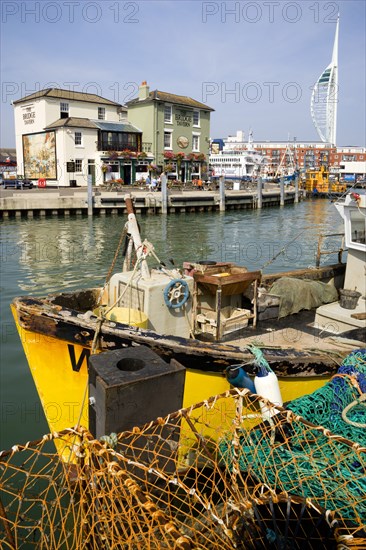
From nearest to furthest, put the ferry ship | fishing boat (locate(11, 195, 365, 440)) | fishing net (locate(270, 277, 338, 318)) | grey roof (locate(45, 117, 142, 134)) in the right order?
1. fishing boat (locate(11, 195, 365, 440))
2. fishing net (locate(270, 277, 338, 318))
3. grey roof (locate(45, 117, 142, 134))
4. the ferry ship


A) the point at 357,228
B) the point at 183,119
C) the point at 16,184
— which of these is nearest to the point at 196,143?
the point at 183,119

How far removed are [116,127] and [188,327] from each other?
49.1m

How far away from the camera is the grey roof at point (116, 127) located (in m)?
51.0

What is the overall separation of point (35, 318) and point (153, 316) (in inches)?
71.9

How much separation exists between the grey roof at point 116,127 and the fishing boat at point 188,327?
46181 millimetres

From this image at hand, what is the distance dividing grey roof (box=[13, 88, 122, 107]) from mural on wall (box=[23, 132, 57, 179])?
14.7ft

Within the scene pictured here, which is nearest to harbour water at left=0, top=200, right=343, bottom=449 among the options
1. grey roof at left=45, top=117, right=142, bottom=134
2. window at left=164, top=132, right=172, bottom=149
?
window at left=164, top=132, right=172, bottom=149

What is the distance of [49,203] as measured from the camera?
34.8 meters

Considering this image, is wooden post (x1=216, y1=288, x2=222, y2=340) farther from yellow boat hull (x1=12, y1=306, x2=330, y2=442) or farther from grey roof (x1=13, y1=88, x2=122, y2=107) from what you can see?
grey roof (x1=13, y1=88, x2=122, y2=107)

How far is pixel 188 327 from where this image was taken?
7.31 m

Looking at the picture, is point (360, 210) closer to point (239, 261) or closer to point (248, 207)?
point (239, 261)

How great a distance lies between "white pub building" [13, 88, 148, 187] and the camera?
4900 cm

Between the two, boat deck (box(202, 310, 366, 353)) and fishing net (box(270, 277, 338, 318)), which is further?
fishing net (box(270, 277, 338, 318))

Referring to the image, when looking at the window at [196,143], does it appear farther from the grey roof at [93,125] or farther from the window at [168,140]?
the grey roof at [93,125]
